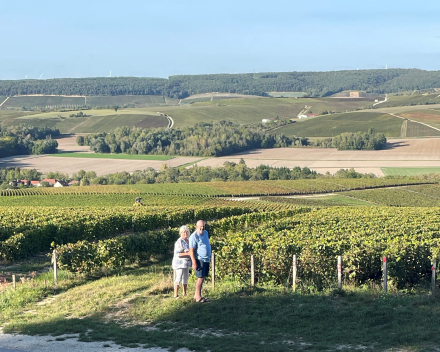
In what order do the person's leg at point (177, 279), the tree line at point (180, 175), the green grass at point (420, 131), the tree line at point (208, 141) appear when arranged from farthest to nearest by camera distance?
1. the green grass at point (420, 131)
2. the tree line at point (208, 141)
3. the tree line at point (180, 175)
4. the person's leg at point (177, 279)

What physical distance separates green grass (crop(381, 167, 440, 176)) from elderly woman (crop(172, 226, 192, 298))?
8414cm

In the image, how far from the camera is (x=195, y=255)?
14.3 meters

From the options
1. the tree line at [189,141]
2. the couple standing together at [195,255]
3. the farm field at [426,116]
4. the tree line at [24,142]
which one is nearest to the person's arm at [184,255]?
the couple standing together at [195,255]

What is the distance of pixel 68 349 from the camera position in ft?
37.8

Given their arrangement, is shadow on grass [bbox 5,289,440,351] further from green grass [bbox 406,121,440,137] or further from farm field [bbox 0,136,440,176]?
green grass [bbox 406,121,440,137]

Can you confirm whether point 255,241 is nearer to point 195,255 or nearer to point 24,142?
point 195,255

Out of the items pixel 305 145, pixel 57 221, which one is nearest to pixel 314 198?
pixel 57 221

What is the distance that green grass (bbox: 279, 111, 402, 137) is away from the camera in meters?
144

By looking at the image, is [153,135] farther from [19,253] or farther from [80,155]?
[19,253]

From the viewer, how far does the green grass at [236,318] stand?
1146cm

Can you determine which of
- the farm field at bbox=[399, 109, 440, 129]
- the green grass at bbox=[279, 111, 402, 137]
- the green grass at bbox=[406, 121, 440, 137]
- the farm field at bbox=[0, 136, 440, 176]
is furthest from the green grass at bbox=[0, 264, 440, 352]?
the farm field at bbox=[399, 109, 440, 129]

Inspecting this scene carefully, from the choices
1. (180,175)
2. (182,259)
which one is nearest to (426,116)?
(180,175)

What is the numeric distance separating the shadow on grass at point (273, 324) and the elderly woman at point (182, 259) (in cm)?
55

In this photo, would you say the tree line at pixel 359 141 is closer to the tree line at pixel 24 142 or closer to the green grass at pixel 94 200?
the tree line at pixel 24 142
